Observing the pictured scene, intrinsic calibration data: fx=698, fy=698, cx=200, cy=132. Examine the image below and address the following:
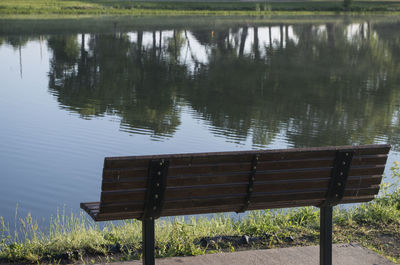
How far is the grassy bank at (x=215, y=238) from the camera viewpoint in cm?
664

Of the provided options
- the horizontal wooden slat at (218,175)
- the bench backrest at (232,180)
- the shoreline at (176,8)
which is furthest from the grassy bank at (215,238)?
the shoreline at (176,8)

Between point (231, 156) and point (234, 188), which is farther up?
point (231, 156)

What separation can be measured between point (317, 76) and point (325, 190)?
28744 millimetres

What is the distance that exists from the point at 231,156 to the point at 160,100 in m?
20.5

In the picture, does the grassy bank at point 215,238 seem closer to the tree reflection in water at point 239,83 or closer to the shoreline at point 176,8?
the tree reflection in water at point 239,83

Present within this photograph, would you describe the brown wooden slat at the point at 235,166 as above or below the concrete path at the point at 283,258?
above

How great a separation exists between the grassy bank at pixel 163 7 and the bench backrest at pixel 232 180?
6543 cm

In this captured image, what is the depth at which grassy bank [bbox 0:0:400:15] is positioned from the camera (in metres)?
72.4

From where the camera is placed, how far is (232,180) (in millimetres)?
5441

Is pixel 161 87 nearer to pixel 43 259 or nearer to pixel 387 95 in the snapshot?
pixel 387 95

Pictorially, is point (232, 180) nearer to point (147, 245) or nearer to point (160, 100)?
point (147, 245)

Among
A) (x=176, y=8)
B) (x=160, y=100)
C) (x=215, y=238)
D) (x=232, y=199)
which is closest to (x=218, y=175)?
(x=232, y=199)

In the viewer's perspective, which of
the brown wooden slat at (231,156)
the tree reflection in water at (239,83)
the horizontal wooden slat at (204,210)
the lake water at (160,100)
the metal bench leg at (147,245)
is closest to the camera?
the brown wooden slat at (231,156)

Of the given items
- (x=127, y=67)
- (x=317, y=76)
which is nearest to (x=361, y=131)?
(x=317, y=76)
